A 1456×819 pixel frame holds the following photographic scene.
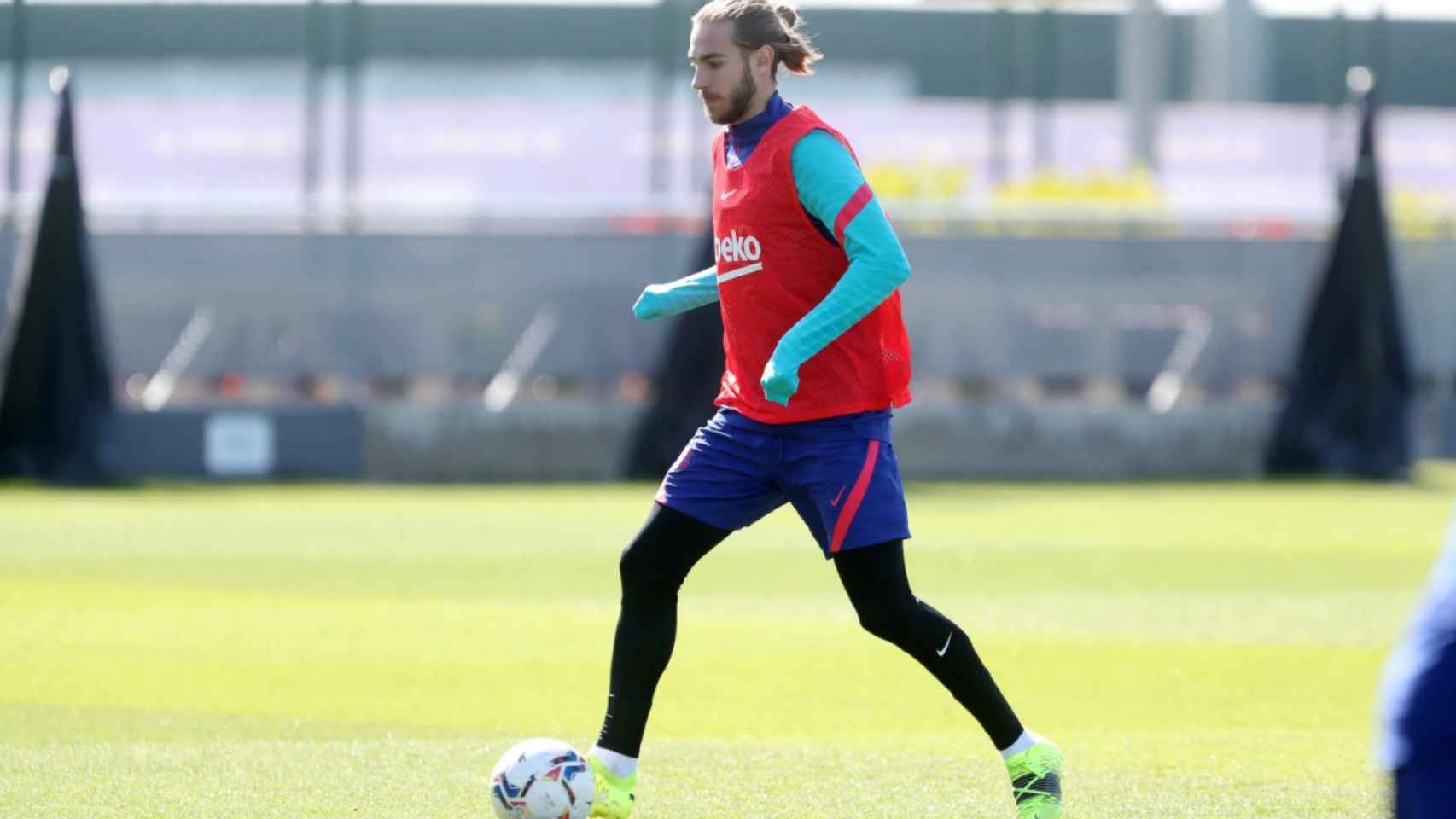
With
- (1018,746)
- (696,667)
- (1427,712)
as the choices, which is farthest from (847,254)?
(696,667)

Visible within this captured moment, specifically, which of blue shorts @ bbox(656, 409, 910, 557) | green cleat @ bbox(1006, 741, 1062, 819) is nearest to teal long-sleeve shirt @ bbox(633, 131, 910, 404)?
blue shorts @ bbox(656, 409, 910, 557)

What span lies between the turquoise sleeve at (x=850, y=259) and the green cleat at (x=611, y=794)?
3.65 ft

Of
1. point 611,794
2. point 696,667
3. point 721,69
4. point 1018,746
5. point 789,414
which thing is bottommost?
point 696,667

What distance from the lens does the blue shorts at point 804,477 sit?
541 cm

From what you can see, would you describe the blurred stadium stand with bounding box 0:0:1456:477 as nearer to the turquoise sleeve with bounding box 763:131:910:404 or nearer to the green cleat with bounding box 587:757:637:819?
the green cleat with bounding box 587:757:637:819

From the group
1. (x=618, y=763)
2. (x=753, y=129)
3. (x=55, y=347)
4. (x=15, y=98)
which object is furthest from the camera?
(x=15, y=98)

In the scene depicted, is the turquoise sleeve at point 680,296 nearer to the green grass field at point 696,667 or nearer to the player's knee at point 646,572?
the player's knee at point 646,572

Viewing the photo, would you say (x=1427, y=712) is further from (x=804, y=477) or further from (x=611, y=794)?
(x=611, y=794)

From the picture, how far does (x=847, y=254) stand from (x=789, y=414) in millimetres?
446

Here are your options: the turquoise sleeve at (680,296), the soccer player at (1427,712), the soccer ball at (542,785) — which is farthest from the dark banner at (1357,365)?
the soccer player at (1427,712)

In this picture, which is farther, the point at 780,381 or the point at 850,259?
the point at 850,259

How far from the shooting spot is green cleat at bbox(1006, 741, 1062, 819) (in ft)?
18.0

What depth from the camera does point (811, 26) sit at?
41.6 meters

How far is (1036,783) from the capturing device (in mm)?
5512
